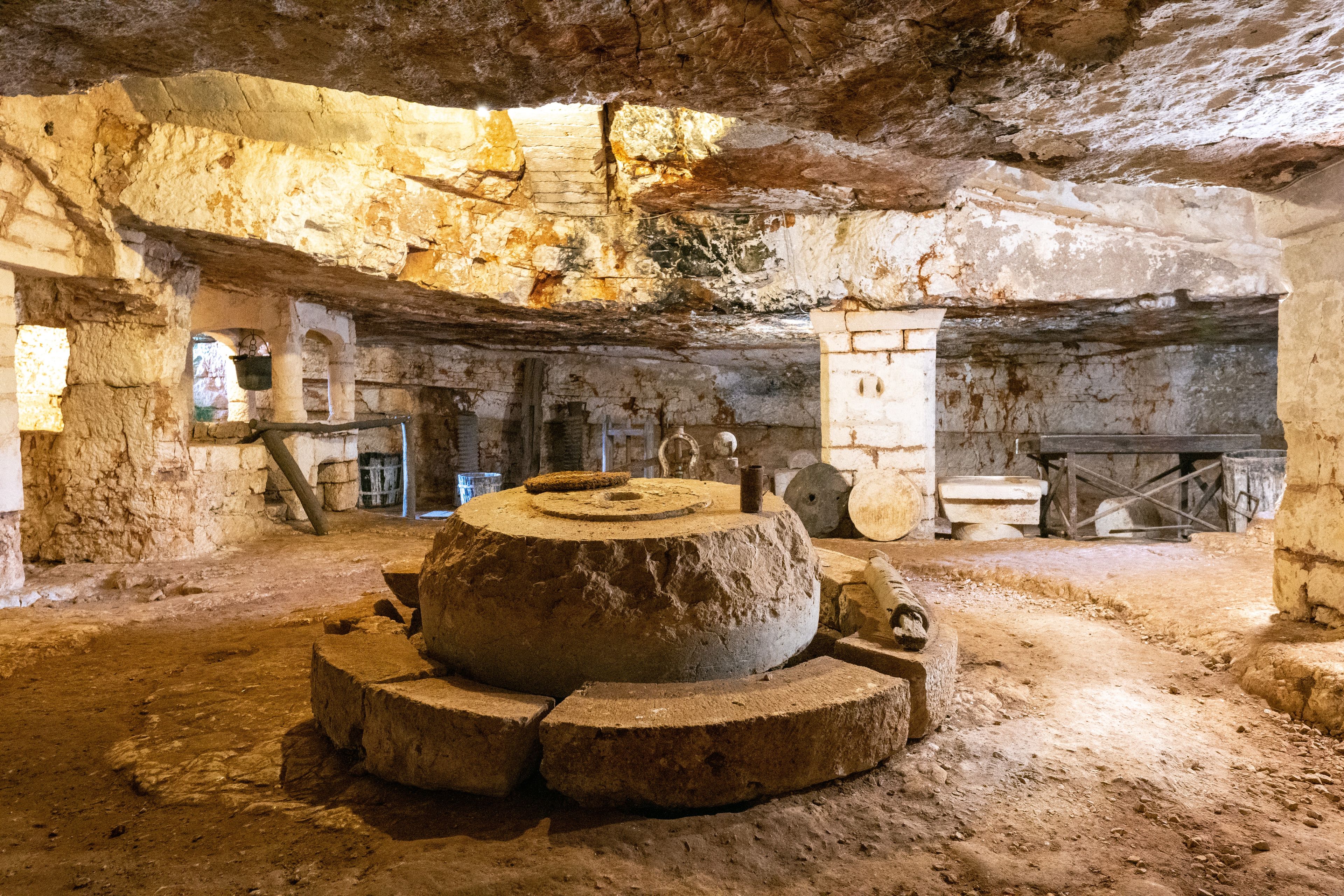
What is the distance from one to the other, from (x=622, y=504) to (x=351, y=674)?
3.80 feet

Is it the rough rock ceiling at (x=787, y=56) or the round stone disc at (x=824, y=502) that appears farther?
the round stone disc at (x=824, y=502)

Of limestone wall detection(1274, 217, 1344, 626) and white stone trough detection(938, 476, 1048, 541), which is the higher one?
limestone wall detection(1274, 217, 1344, 626)

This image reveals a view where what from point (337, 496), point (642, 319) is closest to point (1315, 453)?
point (642, 319)

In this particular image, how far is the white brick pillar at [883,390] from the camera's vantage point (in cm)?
661

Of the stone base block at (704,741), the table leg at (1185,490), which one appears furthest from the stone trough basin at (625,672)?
the table leg at (1185,490)

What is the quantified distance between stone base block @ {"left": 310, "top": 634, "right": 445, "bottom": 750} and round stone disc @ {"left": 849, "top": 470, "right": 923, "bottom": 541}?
184 inches

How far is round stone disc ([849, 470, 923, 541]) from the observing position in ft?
21.5

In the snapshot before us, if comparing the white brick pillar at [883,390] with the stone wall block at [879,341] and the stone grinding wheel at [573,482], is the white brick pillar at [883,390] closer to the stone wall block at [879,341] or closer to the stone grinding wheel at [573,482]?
the stone wall block at [879,341]

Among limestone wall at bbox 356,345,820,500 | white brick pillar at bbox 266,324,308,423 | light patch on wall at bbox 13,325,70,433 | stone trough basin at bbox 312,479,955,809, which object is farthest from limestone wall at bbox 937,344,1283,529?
light patch on wall at bbox 13,325,70,433

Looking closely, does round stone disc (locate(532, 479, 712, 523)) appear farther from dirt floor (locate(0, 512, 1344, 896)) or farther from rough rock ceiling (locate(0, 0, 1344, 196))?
rough rock ceiling (locate(0, 0, 1344, 196))

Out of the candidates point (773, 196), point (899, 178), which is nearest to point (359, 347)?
point (773, 196)

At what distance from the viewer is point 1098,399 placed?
11023 millimetres

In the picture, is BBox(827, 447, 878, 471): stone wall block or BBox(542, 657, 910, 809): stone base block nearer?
BBox(542, 657, 910, 809): stone base block

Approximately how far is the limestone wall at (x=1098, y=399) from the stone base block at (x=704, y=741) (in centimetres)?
924
